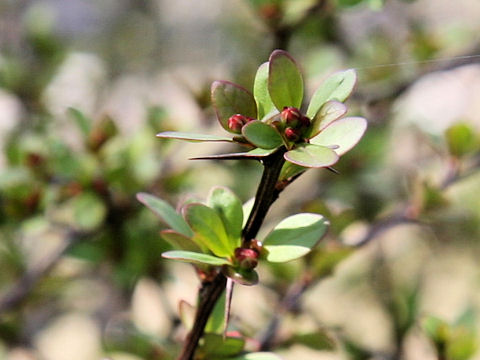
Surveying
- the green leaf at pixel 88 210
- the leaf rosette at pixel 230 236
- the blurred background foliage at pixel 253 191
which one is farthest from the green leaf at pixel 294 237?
the green leaf at pixel 88 210

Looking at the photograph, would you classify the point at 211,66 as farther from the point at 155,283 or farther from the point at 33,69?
the point at 155,283

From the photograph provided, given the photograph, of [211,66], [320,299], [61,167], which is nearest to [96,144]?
→ [61,167]

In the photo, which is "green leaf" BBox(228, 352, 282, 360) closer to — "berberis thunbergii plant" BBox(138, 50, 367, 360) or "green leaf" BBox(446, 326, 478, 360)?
→ "berberis thunbergii plant" BBox(138, 50, 367, 360)

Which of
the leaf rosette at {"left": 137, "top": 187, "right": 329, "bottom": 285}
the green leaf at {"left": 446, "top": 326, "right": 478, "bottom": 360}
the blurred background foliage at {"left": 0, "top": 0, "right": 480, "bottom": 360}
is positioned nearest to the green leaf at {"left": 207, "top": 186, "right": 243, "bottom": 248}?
the leaf rosette at {"left": 137, "top": 187, "right": 329, "bottom": 285}

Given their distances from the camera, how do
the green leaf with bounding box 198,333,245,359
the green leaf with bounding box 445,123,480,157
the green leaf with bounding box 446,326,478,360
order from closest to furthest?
the green leaf with bounding box 198,333,245,359
the green leaf with bounding box 446,326,478,360
the green leaf with bounding box 445,123,480,157

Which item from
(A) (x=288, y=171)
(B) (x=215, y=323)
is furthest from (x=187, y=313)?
(A) (x=288, y=171)

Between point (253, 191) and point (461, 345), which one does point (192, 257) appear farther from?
point (253, 191)

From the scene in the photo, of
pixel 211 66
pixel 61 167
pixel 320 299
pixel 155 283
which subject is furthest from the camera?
pixel 211 66
